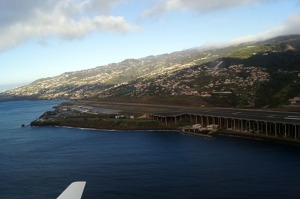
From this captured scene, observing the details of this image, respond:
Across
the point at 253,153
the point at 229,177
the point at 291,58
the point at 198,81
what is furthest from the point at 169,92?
the point at 229,177

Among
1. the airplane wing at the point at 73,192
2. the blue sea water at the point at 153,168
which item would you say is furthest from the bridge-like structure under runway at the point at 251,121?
the airplane wing at the point at 73,192

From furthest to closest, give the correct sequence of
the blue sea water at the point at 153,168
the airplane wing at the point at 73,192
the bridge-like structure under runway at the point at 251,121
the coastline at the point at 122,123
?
the coastline at the point at 122,123 < the bridge-like structure under runway at the point at 251,121 < the blue sea water at the point at 153,168 < the airplane wing at the point at 73,192

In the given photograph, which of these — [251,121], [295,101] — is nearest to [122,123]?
[251,121]

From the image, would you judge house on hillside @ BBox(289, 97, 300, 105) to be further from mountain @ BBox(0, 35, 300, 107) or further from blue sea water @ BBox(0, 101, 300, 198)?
blue sea water @ BBox(0, 101, 300, 198)

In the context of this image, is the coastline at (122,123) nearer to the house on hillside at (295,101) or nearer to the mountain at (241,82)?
the mountain at (241,82)

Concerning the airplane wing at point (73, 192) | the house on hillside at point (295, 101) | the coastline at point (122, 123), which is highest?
the airplane wing at point (73, 192)

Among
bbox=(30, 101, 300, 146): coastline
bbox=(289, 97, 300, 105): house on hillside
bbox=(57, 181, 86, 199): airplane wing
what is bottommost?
bbox=(30, 101, 300, 146): coastline

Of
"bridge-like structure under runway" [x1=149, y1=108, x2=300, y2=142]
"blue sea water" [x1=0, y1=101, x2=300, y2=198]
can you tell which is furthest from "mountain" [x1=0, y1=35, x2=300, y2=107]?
"blue sea water" [x1=0, y1=101, x2=300, y2=198]

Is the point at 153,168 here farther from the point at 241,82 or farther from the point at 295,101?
the point at 241,82
